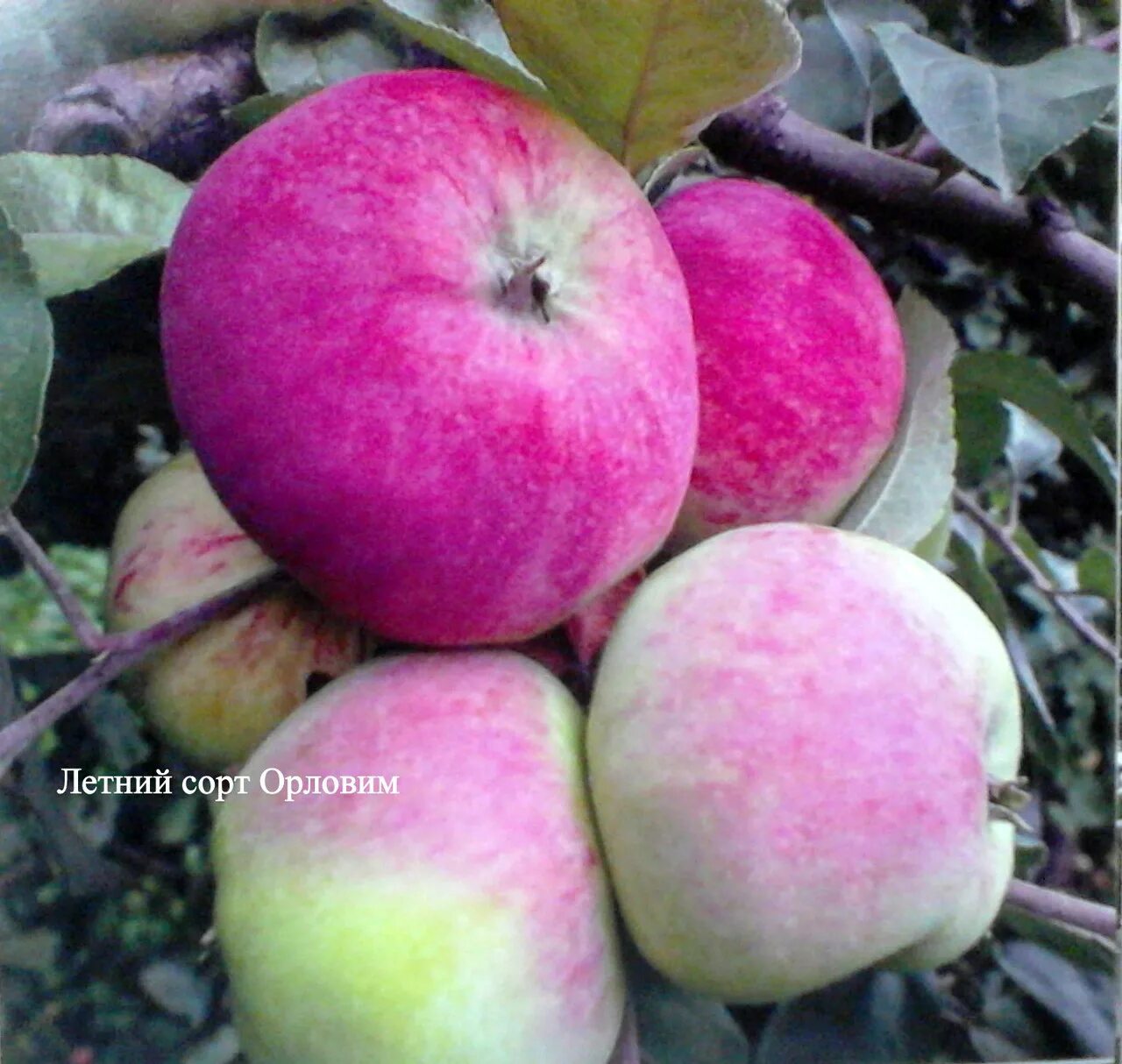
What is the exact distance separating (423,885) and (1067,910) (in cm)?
25

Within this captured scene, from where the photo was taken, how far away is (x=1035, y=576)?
583mm

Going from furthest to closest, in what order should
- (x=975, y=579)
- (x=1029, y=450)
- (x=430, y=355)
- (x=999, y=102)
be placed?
(x=1029, y=450), (x=975, y=579), (x=999, y=102), (x=430, y=355)

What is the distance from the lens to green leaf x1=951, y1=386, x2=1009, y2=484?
0.54 m

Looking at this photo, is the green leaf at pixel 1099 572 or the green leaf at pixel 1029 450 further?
the green leaf at pixel 1029 450

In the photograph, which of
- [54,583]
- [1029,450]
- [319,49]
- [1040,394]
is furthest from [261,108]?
[1029,450]

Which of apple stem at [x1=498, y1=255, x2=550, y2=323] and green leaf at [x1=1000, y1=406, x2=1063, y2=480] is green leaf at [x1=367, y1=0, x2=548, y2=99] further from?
green leaf at [x1=1000, y1=406, x2=1063, y2=480]

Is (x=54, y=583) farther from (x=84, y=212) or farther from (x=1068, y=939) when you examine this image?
(x=1068, y=939)

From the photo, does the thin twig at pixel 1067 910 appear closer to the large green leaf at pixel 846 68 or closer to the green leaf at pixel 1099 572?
the green leaf at pixel 1099 572

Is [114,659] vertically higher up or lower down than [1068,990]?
higher up

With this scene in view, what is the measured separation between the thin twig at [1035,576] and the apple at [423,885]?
0.30 m

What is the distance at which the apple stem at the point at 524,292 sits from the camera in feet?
1.04

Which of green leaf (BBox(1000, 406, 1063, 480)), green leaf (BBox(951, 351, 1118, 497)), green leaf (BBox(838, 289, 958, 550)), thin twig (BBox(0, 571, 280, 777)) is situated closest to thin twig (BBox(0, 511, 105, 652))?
thin twig (BBox(0, 571, 280, 777))

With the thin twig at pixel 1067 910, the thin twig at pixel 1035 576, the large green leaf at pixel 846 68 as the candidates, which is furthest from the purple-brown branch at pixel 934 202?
the thin twig at pixel 1067 910

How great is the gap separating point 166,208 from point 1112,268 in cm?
34
